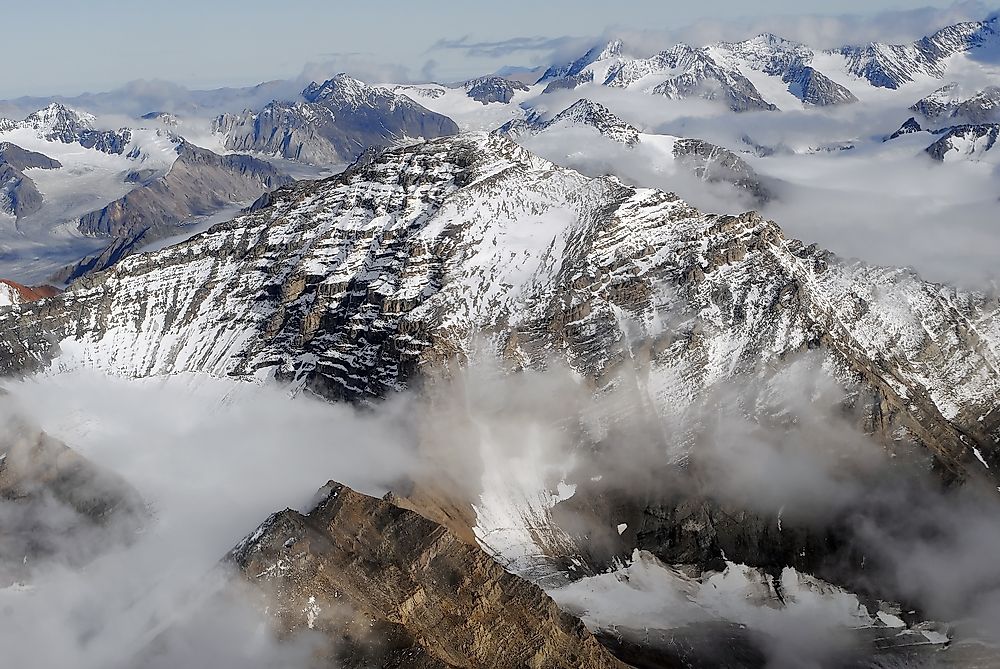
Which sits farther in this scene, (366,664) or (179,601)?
(179,601)

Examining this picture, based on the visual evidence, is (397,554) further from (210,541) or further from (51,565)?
(51,565)

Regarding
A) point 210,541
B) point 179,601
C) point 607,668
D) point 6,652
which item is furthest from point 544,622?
point 6,652

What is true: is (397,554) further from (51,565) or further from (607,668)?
(51,565)

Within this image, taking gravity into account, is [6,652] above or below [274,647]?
below

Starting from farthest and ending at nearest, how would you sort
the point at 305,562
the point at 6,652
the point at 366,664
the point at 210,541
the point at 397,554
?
the point at 210,541 → the point at 6,652 → the point at 397,554 → the point at 305,562 → the point at 366,664

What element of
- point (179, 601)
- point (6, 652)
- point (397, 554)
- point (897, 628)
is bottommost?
point (897, 628)

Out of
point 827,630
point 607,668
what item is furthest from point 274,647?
point 827,630

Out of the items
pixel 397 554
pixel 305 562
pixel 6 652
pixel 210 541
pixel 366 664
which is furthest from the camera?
pixel 210 541
